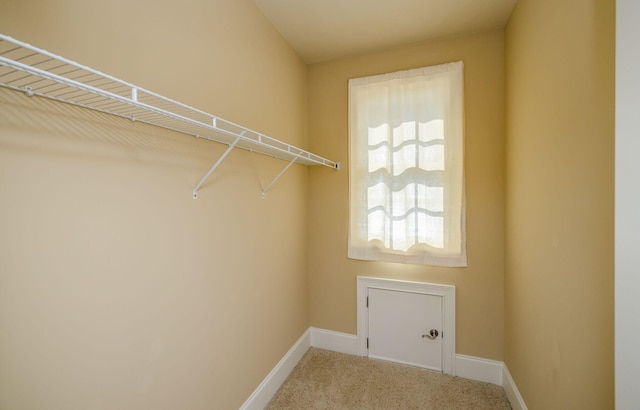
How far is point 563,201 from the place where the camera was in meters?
1.16

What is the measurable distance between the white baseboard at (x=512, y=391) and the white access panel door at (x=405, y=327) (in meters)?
0.43

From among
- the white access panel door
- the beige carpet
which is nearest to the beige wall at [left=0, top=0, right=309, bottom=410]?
the beige carpet

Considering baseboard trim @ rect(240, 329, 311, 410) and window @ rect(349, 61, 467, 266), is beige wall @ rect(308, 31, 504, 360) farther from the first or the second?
baseboard trim @ rect(240, 329, 311, 410)

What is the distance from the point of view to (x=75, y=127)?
83cm

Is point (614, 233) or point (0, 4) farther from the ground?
point (0, 4)

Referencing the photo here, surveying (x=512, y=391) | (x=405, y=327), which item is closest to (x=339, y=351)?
(x=405, y=327)

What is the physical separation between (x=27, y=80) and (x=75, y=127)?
0.16 m

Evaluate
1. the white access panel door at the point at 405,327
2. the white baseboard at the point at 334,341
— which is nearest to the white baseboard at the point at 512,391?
the white access panel door at the point at 405,327

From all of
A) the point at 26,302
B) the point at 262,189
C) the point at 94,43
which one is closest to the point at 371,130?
the point at 262,189

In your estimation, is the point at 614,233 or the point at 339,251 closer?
the point at 614,233

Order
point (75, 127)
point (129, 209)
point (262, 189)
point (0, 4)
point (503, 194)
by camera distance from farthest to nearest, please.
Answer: point (503, 194), point (262, 189), point (129, 209), point (75, 127), point (0, 4)

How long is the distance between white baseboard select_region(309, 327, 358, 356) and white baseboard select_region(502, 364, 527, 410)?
1103mm

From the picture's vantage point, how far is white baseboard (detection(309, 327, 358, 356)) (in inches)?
94.0

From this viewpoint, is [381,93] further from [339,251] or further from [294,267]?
[294,267]
